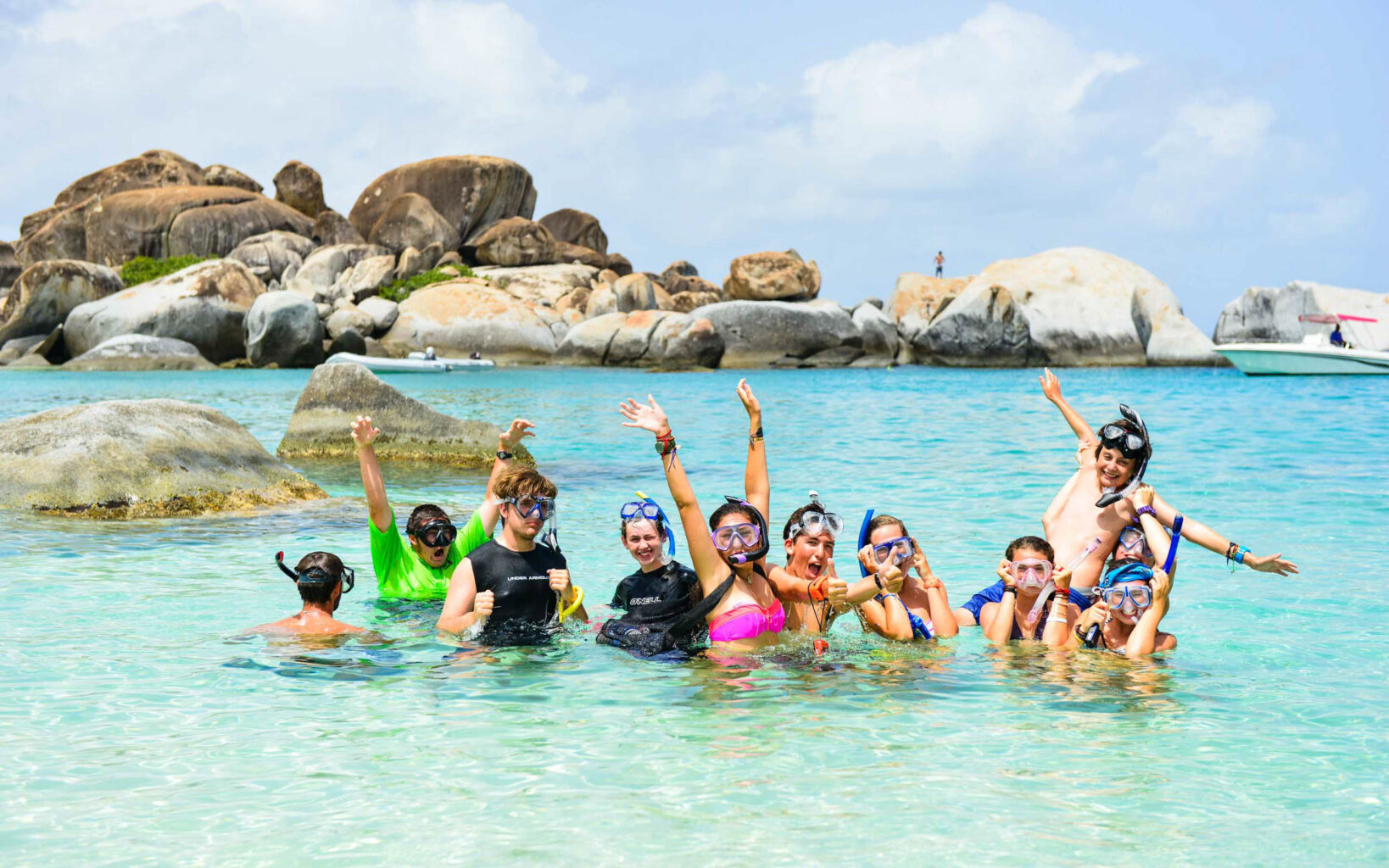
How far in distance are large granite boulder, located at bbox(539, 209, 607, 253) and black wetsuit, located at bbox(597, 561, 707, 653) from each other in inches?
2698

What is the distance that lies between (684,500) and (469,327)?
4798 cm

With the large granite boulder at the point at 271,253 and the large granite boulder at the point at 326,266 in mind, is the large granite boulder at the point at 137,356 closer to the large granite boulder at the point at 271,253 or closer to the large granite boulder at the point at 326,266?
the large granite boulder at the point at 326,266

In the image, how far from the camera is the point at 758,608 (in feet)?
19.3

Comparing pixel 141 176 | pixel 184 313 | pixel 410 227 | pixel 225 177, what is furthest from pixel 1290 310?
pixel 141 176

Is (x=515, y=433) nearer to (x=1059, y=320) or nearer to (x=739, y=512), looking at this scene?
(x=739, y=512)

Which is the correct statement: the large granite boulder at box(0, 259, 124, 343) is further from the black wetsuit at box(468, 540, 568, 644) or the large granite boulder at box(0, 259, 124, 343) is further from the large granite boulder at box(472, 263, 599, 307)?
the black wetsuit at box(468, 540, 568, 644)

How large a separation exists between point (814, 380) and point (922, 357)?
48.1ft

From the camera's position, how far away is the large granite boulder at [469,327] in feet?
169

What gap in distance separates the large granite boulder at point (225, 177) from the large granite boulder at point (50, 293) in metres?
23.4

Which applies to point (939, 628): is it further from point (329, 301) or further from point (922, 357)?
point (329, 301)

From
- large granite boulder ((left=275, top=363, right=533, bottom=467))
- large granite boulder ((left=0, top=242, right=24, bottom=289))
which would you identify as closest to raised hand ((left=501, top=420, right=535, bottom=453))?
large granite boulder ((left=275, top=363, right=533, bottom=467))

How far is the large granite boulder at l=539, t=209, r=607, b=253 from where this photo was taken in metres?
74.2

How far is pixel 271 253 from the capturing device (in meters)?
62.6

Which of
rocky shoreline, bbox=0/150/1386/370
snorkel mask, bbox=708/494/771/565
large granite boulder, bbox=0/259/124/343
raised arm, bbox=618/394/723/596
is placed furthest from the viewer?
large granite boulder, bbox=0/259/124/343
